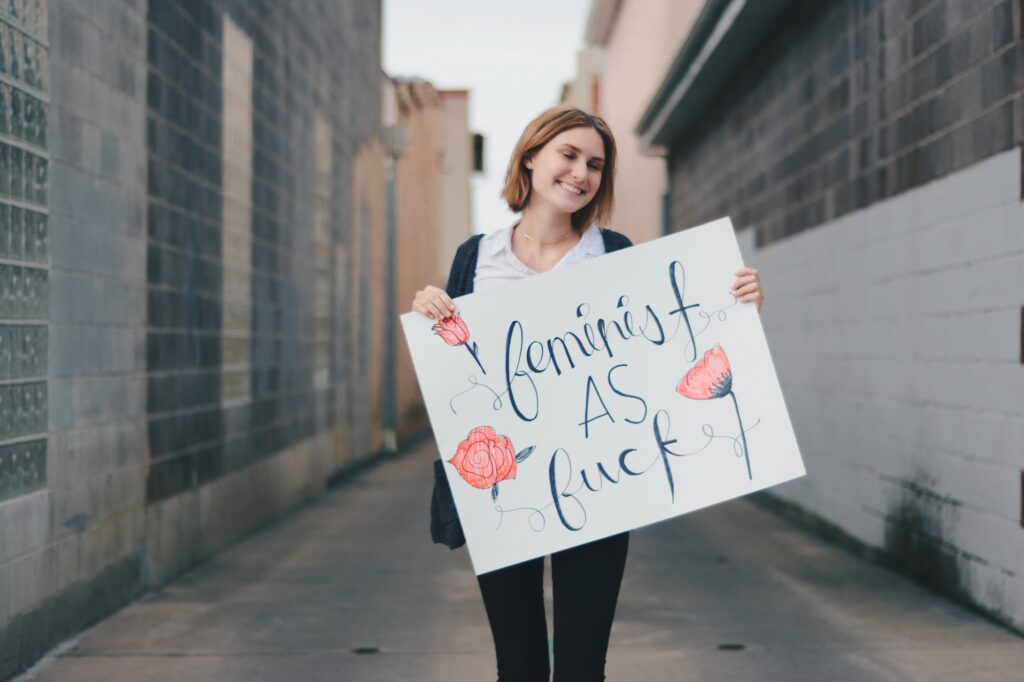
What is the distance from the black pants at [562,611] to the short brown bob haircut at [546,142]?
81cm

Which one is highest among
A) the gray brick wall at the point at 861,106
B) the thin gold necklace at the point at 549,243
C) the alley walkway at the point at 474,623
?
the gray brick wall at the point at 861,106

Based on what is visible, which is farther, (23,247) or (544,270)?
(23,247)

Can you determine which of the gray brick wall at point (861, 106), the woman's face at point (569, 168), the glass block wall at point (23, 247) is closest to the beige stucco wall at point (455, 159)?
the gray brick wall at point (861, 106)

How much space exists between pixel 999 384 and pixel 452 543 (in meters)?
3.52

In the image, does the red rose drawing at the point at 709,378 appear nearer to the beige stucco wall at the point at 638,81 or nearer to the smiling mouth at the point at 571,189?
the smiling mouth at the point at 571,189

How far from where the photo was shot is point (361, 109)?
1559 cm

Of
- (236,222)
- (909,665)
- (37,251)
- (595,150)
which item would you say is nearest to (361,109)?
(236,222)

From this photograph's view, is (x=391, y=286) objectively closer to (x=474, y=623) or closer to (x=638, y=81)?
(x=638, y=81)

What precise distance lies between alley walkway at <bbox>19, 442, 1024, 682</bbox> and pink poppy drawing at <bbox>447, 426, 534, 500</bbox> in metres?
1.92

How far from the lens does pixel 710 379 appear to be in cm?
331

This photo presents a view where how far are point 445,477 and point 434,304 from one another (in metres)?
0.42

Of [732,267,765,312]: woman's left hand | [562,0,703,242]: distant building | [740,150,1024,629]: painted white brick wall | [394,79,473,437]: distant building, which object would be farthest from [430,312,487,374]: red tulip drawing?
[394,79,473,437]: distant building

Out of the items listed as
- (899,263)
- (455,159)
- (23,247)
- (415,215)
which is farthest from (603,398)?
(455,159)

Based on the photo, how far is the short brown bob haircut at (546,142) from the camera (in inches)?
131
